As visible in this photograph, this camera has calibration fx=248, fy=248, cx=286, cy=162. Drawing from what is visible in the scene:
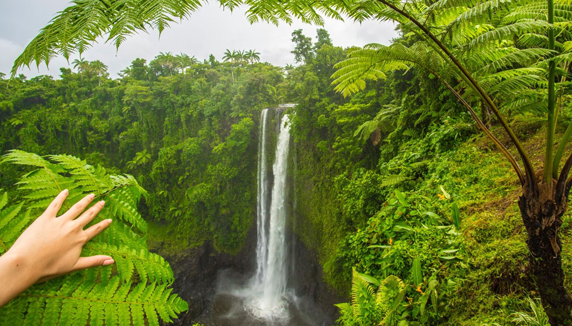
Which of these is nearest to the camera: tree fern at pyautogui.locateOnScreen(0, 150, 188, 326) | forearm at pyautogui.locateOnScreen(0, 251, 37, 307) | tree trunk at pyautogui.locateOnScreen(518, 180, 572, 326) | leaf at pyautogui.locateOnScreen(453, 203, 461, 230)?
forearm at pyautogui.locateOnScreen(0, 251, 37, 307)

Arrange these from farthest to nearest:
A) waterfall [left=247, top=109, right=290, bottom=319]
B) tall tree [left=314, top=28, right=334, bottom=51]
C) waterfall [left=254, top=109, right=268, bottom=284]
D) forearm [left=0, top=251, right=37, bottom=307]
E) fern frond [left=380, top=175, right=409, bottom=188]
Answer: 1. tall tree [left=314, top=28, right=334, bottom=51]
2. waterfall [left=254, top=109, right=268, bottom=284]
3. waterfall [left=247, top=109, right=290, bottom=319]
4. fern frond [left=380, top=175, right=409, bottom=188]
5. forearm [left=0, top=251, right=37, bottom=307]

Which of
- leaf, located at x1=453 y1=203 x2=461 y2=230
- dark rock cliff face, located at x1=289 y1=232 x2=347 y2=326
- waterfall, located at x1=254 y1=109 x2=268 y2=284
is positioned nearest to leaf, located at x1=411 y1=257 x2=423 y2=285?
leaf, located at x1=453 y1=203 x2=461 y2=230

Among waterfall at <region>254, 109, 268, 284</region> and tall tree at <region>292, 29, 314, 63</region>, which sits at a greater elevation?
tall tree at <region>292, 29, 314, 63</region>

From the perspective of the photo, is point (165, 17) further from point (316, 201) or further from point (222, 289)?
point (222, 289)

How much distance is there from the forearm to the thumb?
123 millimetres

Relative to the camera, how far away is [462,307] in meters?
1.83

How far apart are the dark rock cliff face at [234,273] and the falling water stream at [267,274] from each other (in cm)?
42

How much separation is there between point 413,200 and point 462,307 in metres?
1.60

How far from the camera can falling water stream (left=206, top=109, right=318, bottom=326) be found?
1024 centimetres

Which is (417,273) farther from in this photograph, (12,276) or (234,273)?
(234,273)

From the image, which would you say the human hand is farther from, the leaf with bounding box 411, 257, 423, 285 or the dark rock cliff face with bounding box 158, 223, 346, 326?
the dark rock cliff face with bounding box 158, 223, 346, 326

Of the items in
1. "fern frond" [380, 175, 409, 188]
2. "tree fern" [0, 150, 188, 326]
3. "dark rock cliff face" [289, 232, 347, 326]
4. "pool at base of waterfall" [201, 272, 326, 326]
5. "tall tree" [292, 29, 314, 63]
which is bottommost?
"pool at base of waterfall" [201, 272, 326, 326]

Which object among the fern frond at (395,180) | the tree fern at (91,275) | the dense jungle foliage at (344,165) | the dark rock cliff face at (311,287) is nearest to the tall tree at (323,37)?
the dense jungle foliage at (344,165)

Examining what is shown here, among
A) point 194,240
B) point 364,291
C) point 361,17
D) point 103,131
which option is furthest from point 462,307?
point 103,131
